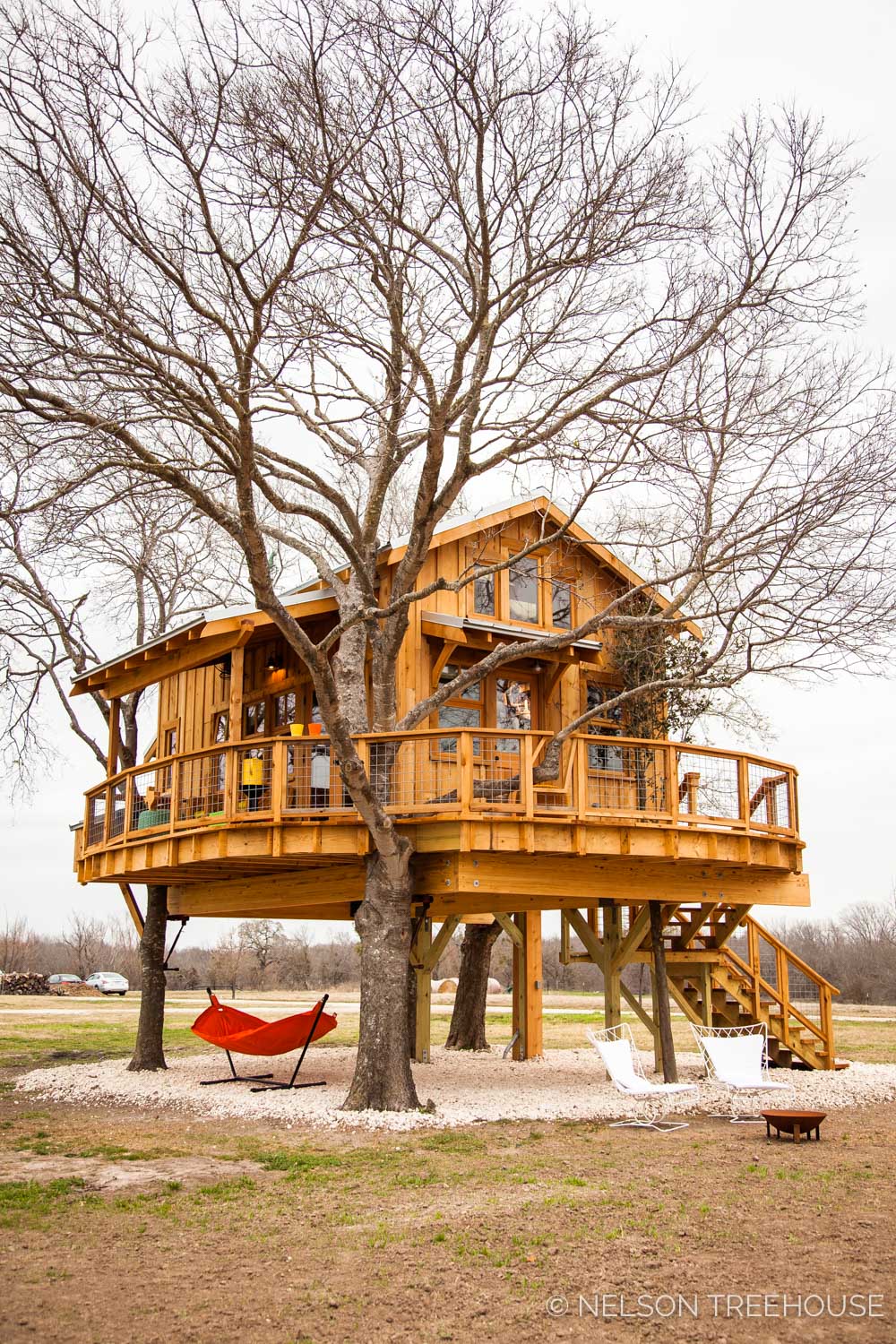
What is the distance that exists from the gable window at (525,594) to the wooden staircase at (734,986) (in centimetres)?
526

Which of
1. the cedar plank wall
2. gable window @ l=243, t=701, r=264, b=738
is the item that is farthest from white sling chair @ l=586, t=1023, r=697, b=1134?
gable window @ l=243, t=701, r=264, b=738

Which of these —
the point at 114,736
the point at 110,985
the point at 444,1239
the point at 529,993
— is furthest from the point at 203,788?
the point at 110,985

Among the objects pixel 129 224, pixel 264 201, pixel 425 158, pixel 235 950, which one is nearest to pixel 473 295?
pixel 425 158

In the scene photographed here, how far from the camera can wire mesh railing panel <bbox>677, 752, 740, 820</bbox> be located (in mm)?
14961

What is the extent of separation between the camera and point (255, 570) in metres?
11.6

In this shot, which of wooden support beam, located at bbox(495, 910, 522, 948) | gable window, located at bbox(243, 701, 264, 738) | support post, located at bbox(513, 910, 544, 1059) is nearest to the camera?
gable window, located at bbox(243, 701, 264, 738)

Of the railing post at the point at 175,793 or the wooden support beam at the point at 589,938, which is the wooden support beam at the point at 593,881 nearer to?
the wooden support beam at the point at 589,938

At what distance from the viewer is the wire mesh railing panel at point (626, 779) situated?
1434 cm

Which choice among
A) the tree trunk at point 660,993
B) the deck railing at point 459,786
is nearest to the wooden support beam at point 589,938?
the tree trunk at point 660,993

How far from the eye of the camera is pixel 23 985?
147 ft

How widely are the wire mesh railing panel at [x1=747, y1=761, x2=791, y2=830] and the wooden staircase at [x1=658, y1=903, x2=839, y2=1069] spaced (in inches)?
79.2

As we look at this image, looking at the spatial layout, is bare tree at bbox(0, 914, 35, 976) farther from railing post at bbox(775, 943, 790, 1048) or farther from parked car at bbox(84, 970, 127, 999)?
railing post at bbox(775, 943, 790, 1048)

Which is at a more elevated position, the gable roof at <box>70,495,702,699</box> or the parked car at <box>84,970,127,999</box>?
the gable roof at <box>70,495,702,699</box>

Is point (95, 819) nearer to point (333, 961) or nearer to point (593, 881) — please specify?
point (593, 881)
